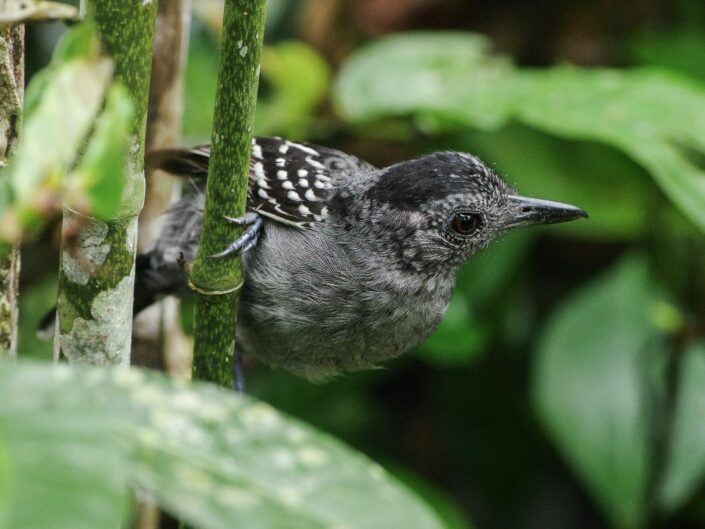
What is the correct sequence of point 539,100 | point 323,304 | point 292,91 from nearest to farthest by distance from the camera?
point 323,304
point 539,100
point 292,91

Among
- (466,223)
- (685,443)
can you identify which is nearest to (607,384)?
(685,443)

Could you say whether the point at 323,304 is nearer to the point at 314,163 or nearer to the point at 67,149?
the point at 314,163

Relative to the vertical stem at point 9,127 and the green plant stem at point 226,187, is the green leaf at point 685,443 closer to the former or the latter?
the green plant stem at point 226,187

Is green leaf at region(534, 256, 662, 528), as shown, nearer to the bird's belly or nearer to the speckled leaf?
the bird's belly

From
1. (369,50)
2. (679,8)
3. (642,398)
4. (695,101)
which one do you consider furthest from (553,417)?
(679,8)

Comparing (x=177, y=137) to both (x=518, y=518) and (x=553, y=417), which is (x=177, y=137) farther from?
(x=518, y=518)

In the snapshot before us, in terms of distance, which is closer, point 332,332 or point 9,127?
point 9,127

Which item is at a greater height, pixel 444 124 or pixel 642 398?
pixel 444 124
